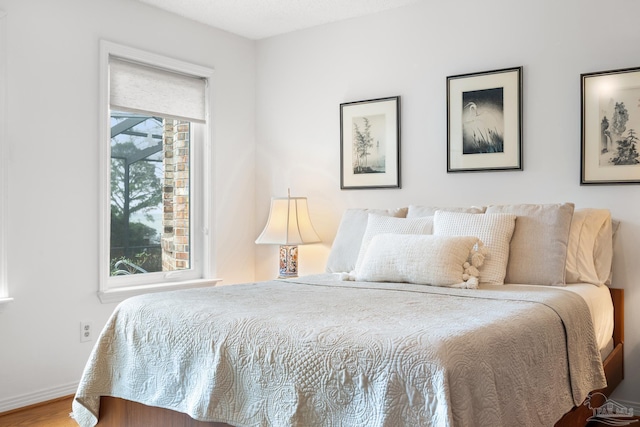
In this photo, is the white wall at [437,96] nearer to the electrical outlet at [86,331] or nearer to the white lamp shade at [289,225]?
the white lamp shade at [289,225]

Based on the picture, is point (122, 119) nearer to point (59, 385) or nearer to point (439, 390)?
point (59, 385)

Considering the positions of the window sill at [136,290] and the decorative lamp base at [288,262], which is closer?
the window sill at [136,290]

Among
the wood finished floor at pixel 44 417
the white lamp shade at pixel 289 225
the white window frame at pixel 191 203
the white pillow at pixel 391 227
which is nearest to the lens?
the wood finished floor at pixel 44 417

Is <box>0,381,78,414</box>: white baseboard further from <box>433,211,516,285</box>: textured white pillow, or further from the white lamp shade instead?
<box>433,211,516,285</box>: textured white pillow

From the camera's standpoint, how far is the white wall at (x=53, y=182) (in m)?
3.17

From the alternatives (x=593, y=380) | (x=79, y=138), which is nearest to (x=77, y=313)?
(x=79, y=138)

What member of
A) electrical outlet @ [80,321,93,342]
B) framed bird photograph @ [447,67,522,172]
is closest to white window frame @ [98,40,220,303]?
electrical outlet @ [80,321,93,342]

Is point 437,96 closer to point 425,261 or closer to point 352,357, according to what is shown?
point 425,261

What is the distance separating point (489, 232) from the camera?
292cm

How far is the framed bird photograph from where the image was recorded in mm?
3428

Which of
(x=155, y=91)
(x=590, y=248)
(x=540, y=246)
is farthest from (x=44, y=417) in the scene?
(x=590, y=248)

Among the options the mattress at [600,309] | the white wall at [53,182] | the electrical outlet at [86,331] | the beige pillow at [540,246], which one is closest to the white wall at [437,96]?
the mattress at [600,309]

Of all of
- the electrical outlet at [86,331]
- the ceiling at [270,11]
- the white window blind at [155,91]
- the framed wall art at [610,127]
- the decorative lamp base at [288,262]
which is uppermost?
the ceiling at [270,11]

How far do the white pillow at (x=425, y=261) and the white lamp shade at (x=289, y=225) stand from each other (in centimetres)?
112
